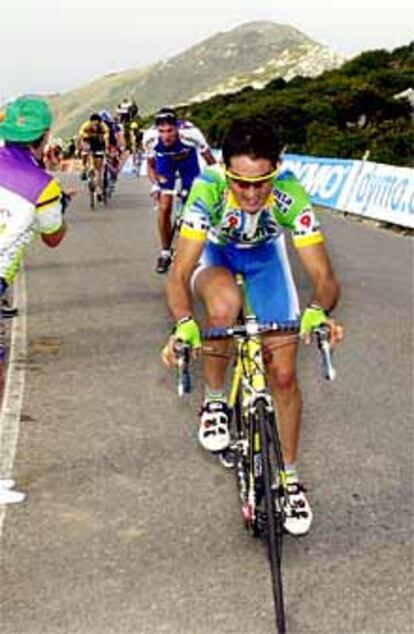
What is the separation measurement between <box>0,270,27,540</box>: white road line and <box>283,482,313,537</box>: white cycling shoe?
4.65 ft

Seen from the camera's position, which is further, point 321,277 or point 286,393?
point 286,393

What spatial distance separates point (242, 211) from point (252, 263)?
39 centimetres

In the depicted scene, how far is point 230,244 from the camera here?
216 inches

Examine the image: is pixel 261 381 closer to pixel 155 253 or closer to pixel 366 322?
pixel 366 322

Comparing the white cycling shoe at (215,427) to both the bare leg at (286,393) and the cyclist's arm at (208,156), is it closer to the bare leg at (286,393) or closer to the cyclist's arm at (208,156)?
the bare leg at (286,393)

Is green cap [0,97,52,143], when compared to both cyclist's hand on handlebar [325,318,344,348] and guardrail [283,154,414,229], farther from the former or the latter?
guardrail [283,154,414,229]

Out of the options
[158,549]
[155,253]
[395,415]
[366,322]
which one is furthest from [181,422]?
[155,253]

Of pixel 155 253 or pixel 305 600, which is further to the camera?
pixel 155 253

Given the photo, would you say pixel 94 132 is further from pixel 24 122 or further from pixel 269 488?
pixel 269 488

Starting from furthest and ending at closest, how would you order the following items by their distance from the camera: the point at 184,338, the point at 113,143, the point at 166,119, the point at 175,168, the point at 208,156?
1. the point at 113,143
2. the point at 175,168
3. the point at 166,119
4. the point at 208,156
5. the point at 184,338

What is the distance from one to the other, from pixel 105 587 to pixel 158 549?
1.59 feet

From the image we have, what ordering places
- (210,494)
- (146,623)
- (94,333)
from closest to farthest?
1. (146,623)
2. (210,494)
3. (94,333)

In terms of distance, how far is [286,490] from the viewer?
5180 millimetres

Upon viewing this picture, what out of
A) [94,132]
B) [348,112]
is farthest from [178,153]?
[348,112]
